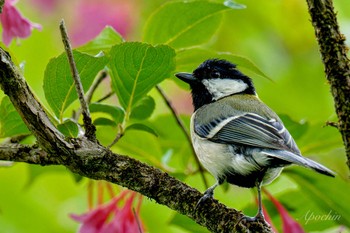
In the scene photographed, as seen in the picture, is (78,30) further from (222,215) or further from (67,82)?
(222,215)

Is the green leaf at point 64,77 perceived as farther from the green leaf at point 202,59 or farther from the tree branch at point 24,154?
the green leaf at point 202,59

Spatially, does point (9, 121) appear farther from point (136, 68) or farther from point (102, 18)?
point (102, 18)

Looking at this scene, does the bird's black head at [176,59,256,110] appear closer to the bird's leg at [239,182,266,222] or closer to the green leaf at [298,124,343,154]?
the green leaf at [298,124,343,154]

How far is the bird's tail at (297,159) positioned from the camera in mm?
1914

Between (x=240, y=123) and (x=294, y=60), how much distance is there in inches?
77.5

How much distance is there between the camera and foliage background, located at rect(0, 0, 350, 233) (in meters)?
2.58

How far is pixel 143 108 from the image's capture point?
7.68 feet

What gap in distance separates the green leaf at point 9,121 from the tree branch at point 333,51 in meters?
0.94

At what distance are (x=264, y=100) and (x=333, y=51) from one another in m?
2.23

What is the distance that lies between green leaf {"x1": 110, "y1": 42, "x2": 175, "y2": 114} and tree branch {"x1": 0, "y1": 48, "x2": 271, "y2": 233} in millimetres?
349

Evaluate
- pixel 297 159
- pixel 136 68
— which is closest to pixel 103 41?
pixel 136 68

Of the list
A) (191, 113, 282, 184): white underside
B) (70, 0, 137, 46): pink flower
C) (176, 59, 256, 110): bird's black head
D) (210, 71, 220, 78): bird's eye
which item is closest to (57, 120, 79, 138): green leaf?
(191, 113, 282, 184): white underside

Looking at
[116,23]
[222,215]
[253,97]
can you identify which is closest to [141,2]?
[116,23]

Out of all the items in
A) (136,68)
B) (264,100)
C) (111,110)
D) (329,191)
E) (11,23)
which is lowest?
(264,100)
